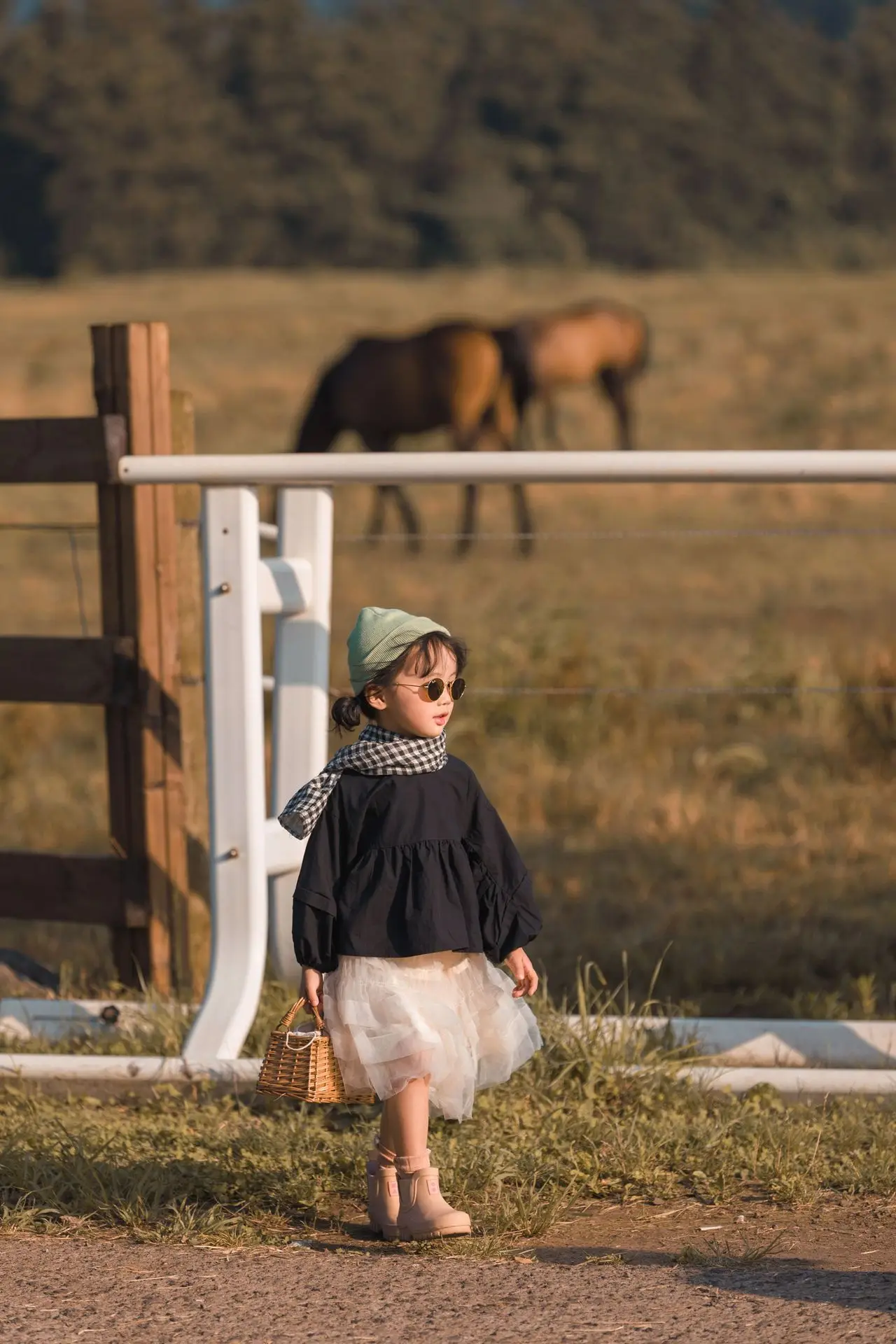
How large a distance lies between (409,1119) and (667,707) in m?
5.31

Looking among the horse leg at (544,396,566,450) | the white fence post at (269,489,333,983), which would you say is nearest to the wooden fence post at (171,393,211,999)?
the white fence post at (269,489,333,983)

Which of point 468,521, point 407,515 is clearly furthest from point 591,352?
point 407,515

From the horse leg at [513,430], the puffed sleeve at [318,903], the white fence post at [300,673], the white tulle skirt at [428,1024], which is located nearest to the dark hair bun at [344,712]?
the puffed sleeve at [318,903]

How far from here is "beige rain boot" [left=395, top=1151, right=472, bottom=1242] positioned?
308 cm

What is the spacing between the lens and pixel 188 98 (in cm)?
6053

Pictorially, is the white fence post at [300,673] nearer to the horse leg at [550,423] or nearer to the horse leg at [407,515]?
the horse leg at [407,515]

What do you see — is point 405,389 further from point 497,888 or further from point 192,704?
point 497,888

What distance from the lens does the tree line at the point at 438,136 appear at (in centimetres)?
5681

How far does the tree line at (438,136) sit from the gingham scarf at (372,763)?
51.3 metres

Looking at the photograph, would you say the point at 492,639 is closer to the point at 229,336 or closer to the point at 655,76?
the point at 229,336

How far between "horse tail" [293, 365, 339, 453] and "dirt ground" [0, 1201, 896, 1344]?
13623 mm

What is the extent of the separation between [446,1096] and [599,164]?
6042cm

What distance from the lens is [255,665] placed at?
4094mm

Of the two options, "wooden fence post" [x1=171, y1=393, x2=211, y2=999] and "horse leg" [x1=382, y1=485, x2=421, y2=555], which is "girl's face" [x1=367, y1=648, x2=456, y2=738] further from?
"horse leg" [x1=382, y1=485, x2=421, y2=555]
